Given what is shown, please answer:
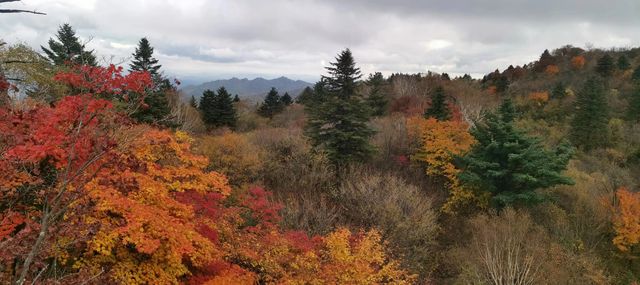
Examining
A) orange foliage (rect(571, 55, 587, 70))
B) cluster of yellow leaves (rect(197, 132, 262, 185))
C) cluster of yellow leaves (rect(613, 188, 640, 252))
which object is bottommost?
cluster of yellow leaves (rect(613, 188, 640, 252))

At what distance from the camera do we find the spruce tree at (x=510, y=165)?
24.5 metres

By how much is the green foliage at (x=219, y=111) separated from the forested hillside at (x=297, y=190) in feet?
0.58

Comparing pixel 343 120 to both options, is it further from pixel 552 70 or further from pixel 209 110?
pixel 552 70

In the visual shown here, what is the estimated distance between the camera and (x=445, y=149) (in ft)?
105

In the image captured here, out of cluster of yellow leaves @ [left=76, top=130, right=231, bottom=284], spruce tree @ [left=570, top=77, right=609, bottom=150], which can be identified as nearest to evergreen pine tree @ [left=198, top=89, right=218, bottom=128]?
cluster of yellow leaves @ [left=76, top=130, right=231, bottom=284]

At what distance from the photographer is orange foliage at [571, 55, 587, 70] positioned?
7344 centimetres

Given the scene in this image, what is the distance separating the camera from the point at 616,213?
24047mm

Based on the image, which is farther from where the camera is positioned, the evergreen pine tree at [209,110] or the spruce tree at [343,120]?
the evergreen pine tree at [209,110]

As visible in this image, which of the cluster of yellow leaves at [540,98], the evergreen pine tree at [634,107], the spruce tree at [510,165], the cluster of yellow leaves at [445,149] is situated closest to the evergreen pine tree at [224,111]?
the cluster of yellow leaves at [445,149]

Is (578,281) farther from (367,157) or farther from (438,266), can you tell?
(367,157)

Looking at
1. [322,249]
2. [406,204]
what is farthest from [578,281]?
[322,249]

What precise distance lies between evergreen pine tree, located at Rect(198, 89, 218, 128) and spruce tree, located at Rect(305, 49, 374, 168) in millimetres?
20649

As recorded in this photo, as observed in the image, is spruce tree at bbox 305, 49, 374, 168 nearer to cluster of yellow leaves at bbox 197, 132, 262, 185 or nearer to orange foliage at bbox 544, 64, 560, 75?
cluster of yellow leaves at bbox 197, 132, 262, 185

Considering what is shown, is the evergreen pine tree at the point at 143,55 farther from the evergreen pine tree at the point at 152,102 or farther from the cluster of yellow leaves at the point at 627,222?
the cluster of yellow leaves at the point at 627,222
